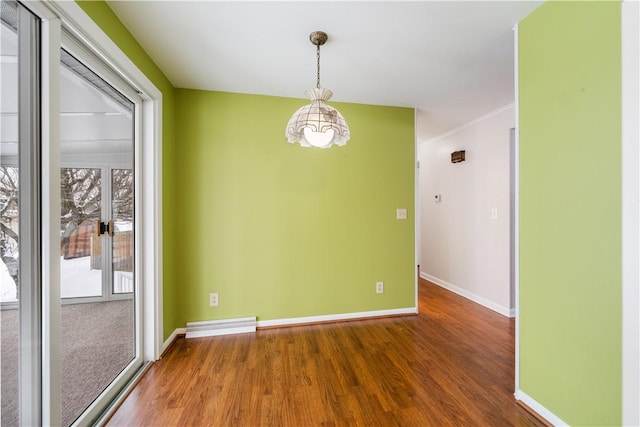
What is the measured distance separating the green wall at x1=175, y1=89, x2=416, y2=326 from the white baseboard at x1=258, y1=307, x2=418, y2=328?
54 mm

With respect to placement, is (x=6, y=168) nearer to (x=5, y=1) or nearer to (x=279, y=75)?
(x=5, y=1)

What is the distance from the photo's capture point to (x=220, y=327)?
2482 mm

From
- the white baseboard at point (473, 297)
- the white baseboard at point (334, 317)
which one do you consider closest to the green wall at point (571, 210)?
the white baseboard at point (334, 317)

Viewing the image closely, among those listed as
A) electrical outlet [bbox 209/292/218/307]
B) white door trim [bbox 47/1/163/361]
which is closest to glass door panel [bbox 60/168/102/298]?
white door trim [bbox 47/1/163/361]

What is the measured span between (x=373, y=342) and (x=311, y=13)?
265cm

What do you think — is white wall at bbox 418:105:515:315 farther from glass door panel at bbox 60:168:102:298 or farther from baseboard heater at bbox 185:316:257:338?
glass door panel at bbox 60:168:102:298

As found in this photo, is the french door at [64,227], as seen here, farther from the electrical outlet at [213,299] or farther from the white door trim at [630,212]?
the white door trim at [630,212]

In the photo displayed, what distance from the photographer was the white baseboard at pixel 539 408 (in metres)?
1.40

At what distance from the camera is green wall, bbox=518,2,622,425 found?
3.83ft

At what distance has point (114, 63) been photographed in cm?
155

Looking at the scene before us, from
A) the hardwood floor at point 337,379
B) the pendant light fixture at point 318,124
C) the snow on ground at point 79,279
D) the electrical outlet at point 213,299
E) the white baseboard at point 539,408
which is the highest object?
the pendant light fixture at point 318,124

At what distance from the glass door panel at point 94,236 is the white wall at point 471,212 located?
3.87m

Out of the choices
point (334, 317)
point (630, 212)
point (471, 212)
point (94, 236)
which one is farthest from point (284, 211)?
point (471, 212)

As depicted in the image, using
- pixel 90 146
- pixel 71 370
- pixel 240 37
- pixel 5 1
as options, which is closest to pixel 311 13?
pixel 240 37
